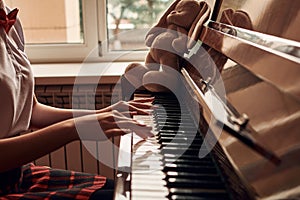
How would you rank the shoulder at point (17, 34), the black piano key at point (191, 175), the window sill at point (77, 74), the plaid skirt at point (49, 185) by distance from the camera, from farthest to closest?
the window sill at point (77, 74) → the shoulder at point (17, 34) → the plaid skirt at point (49, 185) → the black piano key at point (191, 175)

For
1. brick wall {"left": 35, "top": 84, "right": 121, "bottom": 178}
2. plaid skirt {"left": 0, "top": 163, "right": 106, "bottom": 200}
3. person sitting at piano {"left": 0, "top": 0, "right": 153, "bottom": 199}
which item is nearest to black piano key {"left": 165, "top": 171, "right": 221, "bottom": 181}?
person sitting at piano {"left": 0, "top": 0, "right": 153, "bottom": 199}

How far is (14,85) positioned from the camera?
91 cm

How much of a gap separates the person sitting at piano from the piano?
0.05 m

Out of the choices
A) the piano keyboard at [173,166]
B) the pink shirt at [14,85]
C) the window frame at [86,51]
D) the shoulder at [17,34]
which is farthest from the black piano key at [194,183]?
the window frame at [86,51]

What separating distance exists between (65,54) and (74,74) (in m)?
0.27

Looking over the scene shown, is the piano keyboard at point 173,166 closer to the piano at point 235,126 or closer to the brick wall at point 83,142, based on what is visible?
the piano at point 235,126

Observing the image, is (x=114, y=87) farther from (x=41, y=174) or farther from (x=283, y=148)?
(x=283, y=148)

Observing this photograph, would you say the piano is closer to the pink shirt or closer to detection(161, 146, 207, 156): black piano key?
detection(161, 146, 207, 156): black piano key

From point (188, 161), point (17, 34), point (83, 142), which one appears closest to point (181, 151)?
point (188, 161)

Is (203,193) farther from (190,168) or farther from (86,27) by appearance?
(86,27)

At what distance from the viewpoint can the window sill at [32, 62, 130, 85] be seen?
1.49m

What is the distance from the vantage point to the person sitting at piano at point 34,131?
2.46 ft

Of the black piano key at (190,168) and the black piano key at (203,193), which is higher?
the black piano key at (203,193)

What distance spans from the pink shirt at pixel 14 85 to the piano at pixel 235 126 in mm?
296
